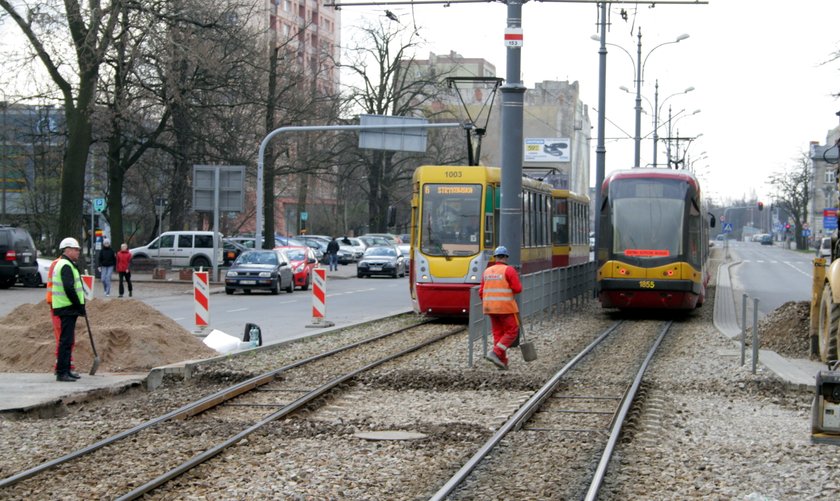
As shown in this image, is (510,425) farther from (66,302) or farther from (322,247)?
(322,247)

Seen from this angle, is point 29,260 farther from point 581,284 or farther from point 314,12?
point 314,12

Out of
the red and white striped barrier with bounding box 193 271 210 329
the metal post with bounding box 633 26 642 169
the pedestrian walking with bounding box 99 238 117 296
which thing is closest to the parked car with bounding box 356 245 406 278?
the metal post with bounding box 633 26 642 169

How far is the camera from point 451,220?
24.8 m

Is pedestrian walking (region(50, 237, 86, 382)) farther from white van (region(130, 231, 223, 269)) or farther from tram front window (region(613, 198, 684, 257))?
white van (region(130, 231, 223, 269))

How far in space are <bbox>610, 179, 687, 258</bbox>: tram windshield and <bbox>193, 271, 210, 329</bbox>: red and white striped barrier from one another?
365 inches

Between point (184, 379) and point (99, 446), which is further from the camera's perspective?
point (184, 379)

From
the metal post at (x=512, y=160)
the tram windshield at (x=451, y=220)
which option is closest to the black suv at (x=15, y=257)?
A: the tram windshield at (x=451, y=220)

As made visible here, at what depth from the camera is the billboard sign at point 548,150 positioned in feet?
417

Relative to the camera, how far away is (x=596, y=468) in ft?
29.7

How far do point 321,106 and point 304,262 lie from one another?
37.8 ft

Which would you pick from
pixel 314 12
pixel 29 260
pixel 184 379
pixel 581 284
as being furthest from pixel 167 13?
pixel 314 12

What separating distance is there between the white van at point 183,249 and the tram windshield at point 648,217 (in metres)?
25.4

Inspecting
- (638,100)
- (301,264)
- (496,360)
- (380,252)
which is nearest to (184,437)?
(496,360)

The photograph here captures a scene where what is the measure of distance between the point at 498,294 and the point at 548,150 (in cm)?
11355
